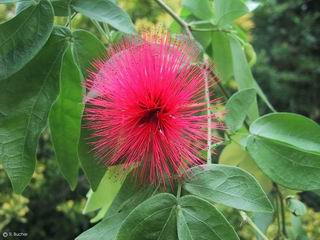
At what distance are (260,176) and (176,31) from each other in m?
0.32

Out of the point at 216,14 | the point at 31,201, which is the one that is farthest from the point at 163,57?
the point at 31,201

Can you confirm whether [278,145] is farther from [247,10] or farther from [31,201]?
[31,201]

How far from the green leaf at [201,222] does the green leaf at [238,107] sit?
0.21 metres

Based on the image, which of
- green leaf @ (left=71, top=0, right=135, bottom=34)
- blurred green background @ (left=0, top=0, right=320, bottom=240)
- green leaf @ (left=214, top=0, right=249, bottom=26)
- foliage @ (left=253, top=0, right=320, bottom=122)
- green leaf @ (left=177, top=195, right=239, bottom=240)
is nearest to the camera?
green leaf @ (left=177, top=195, right=239, bottom=240)

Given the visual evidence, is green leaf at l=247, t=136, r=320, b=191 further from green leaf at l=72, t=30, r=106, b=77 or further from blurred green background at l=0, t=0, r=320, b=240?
blurred green background at l=0, t=0, r=320, b=240

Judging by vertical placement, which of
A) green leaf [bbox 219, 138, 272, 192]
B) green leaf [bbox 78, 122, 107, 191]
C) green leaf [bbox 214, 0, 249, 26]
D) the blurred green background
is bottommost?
the blurred green background

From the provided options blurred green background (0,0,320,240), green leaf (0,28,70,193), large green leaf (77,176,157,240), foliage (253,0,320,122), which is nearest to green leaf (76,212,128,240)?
large green leaf (77,176,157,240)

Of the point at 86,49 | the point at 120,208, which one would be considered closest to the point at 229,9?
the point at 86,49

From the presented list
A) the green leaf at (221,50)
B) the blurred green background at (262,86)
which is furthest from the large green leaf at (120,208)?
the blurred green background at (262,86)

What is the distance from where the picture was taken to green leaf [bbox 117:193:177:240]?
55 centimetres

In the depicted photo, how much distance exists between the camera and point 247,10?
0.87 meters

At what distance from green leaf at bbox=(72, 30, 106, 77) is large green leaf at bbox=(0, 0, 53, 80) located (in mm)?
42

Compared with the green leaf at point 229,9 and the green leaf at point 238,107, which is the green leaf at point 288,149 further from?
the green leaf at point 229,9

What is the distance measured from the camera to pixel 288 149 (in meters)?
0.70
